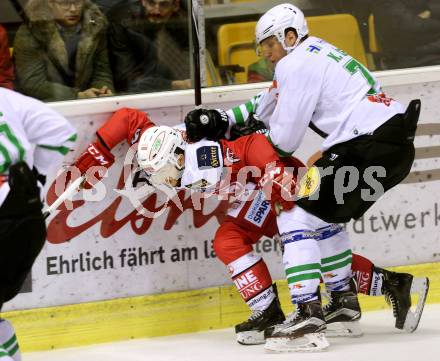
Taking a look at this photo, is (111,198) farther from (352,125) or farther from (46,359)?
(352,125)

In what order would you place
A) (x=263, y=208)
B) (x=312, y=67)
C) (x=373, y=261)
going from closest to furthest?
1. (x=312, y=67)
2. (x=263, y=208)
3. (x=373, y=261)

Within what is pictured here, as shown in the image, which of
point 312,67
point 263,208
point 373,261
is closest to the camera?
point 312,67

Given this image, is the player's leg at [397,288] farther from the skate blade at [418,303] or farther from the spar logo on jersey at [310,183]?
the spar logo on jersey at [310,183]

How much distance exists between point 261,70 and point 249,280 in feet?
3.27

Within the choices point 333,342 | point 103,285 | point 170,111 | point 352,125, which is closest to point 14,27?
point 170,111

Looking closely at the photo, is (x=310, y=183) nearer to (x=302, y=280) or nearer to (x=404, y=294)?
(x=302, y=280)

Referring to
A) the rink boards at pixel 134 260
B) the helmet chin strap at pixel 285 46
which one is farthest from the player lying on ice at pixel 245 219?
the helmet chin strap at pixel 285 46

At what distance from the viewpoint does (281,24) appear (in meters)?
4.87

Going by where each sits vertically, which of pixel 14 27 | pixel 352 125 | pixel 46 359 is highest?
pixel 14 27

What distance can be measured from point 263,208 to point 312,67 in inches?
26.1

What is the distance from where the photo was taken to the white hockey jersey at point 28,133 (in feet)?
12.2

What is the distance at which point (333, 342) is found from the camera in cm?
499

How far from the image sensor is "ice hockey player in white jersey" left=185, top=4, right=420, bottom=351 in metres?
4.73

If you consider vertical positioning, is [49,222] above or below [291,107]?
below
